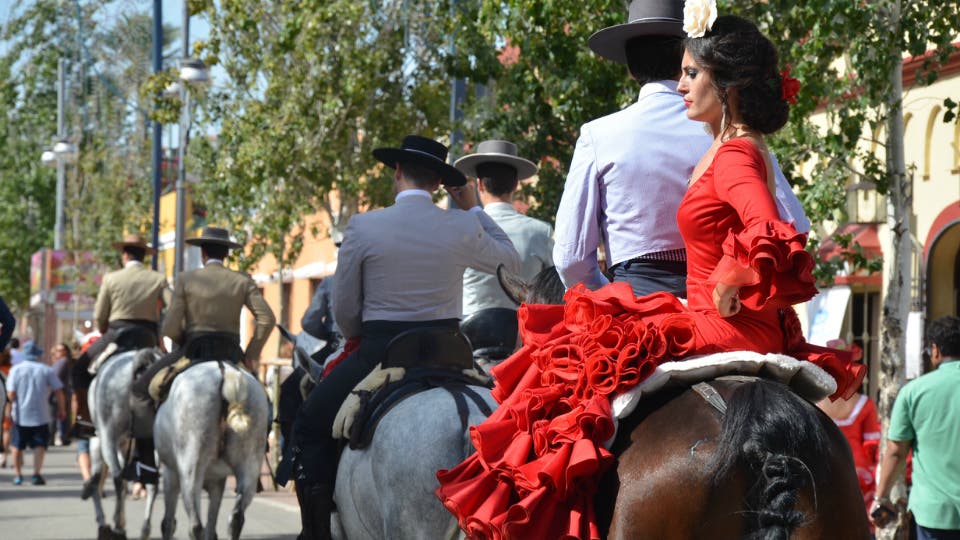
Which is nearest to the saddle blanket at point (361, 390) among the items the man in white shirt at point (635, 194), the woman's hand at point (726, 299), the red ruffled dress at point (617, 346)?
the man in white shirt at point (635, 194)

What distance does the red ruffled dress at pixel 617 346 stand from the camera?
4.14m

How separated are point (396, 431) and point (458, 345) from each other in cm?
78

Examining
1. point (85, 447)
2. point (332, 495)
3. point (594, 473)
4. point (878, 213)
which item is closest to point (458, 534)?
point (332, 495)

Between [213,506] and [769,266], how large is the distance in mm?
8548

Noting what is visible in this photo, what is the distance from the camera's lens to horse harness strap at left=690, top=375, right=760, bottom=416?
4141 millimetres

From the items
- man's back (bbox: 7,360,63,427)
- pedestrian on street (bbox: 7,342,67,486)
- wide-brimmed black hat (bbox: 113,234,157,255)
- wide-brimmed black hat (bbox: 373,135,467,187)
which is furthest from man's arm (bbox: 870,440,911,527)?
man's back (bbox: 7,360,63,427)

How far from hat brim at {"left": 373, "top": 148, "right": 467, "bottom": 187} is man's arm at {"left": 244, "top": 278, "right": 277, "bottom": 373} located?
4.76 metres

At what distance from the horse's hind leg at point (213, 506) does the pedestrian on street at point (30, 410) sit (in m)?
12.3

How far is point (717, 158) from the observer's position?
435 centimetres

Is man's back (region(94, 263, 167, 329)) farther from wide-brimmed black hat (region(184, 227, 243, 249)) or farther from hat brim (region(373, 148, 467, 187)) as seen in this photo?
hat brim (region(373, 148, 467, 187))

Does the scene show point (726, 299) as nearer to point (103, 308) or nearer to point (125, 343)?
point (125, 343)

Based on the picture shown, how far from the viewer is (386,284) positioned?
24.6 feet

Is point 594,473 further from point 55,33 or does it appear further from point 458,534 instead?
point 55,33

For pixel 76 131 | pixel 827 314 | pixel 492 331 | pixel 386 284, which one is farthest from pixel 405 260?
pixel 76 131
